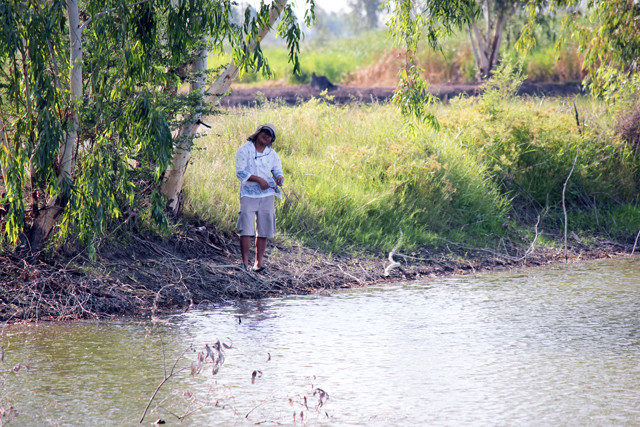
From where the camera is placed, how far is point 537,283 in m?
9.65

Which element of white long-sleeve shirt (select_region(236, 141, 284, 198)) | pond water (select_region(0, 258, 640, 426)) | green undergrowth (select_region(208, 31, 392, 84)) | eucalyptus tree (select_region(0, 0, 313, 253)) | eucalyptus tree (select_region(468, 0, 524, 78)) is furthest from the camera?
green undergrowth (select_region(208, 31, 392, 84))

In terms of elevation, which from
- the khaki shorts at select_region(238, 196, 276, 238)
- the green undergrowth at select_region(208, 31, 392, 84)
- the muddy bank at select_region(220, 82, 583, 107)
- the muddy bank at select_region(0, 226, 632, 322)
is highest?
the green undergrowth at select_region(208, 31, 392, 84)

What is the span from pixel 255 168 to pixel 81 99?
2183 millimetres

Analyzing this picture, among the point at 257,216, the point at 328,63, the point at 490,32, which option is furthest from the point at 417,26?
the point at 328,63

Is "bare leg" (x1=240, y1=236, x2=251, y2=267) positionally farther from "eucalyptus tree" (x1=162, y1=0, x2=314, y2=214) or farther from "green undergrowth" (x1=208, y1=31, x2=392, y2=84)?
"green undergrowth" (x1=208, y1=31, x2=392, y2=84)

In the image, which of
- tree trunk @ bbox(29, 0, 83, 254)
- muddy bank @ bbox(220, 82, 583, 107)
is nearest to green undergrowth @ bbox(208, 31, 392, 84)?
muddy bank @ bbox(220, 82, 583, 107)

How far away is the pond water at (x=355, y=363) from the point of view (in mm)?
5105

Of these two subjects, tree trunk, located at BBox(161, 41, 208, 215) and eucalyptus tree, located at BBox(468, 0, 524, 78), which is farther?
eucalyptus tree, located at BBox(468, 0, 524, 78)

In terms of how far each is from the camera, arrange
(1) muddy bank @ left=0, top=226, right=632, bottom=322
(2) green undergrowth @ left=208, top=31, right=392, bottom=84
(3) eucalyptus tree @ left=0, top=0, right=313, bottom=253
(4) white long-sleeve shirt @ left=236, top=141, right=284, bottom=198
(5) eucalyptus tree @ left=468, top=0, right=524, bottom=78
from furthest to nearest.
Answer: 1. (2) green undergrowth @ left=208, top=31, right=392, bottom=84
2. (5) eucalyptus tree @ left=468, top=0, right=524, bottom=78
3. (4) white long-sleeve shirt @ left=236, top=141, right=284, bottom=198
4. (1) muddy bank @ left=0, top=226, right=632, bottom=322
5. (3) eucalyptus tree @ left=0, top=0, right=313, bottom=253

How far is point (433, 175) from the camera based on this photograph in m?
12.2

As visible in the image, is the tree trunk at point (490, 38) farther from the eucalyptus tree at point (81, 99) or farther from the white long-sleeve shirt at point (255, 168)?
the eucalyptus tree at point (81, 99)

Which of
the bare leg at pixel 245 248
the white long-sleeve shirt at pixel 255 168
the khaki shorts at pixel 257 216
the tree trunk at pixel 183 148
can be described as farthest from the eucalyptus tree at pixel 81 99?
the bare leg at pixel 245 248

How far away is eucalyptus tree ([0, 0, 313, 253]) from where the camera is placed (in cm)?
711

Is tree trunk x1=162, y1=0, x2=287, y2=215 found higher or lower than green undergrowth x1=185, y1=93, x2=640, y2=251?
higher
